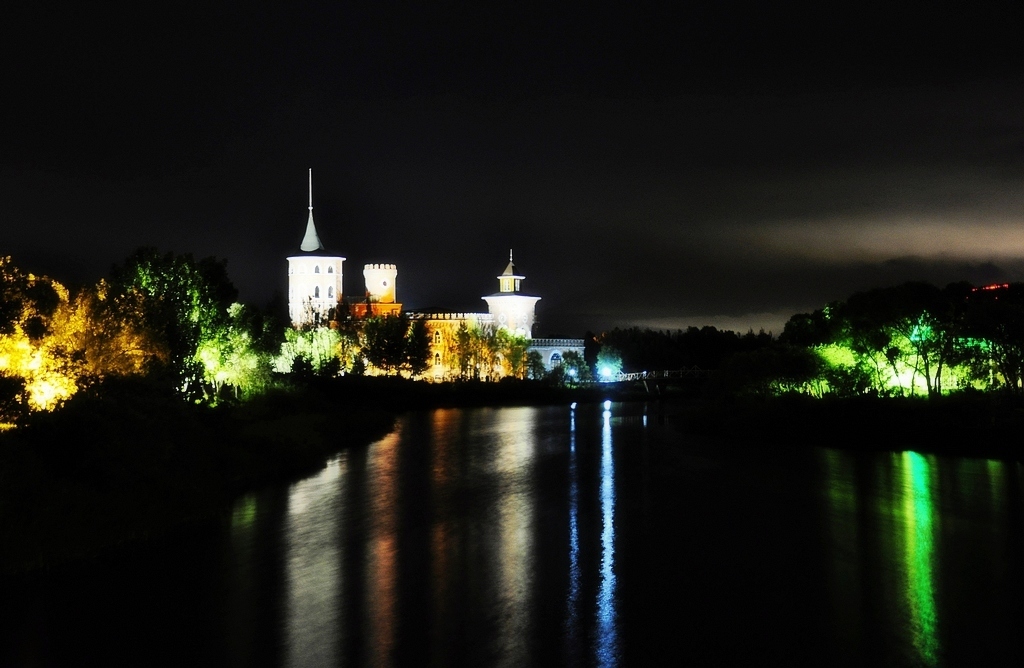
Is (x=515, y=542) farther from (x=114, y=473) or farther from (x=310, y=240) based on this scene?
(x=310, y=240)

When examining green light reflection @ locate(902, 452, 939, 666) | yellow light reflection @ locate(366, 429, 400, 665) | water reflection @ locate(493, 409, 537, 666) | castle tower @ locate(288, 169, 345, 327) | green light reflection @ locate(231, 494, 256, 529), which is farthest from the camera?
castle tower @ locate(288, 169, 345, 327)

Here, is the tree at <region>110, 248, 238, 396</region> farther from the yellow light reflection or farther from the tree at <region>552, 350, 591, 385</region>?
the tree at <region>552, 350, 591, 385</region>

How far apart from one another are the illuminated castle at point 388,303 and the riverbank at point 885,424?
5278 cm

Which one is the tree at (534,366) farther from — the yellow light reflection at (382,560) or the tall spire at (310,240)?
the yellow light reflection at (382,560)

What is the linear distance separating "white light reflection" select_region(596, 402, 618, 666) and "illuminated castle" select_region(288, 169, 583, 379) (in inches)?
2603

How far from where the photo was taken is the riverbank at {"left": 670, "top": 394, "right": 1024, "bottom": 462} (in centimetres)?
3931

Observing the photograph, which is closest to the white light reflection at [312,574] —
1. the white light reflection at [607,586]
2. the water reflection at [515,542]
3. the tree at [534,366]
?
the water reflection at [515,542]

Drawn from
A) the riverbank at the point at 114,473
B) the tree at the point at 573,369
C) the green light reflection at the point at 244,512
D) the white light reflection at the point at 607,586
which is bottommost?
the white light reflection at the point at 607,586

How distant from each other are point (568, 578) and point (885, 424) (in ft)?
84.0

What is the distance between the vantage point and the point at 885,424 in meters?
43.0

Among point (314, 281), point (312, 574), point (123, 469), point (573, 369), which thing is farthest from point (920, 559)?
point (314, 281)

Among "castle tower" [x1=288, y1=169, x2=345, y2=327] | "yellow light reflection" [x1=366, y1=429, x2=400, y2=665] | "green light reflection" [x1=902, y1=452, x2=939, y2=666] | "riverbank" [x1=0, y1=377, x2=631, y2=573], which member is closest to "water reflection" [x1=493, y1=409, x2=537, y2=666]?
"yellow light reflection" [x1=366, y1=429, x2=400, y2=665]

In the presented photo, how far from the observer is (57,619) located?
17.8m

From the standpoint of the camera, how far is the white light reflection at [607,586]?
16.8 meters
